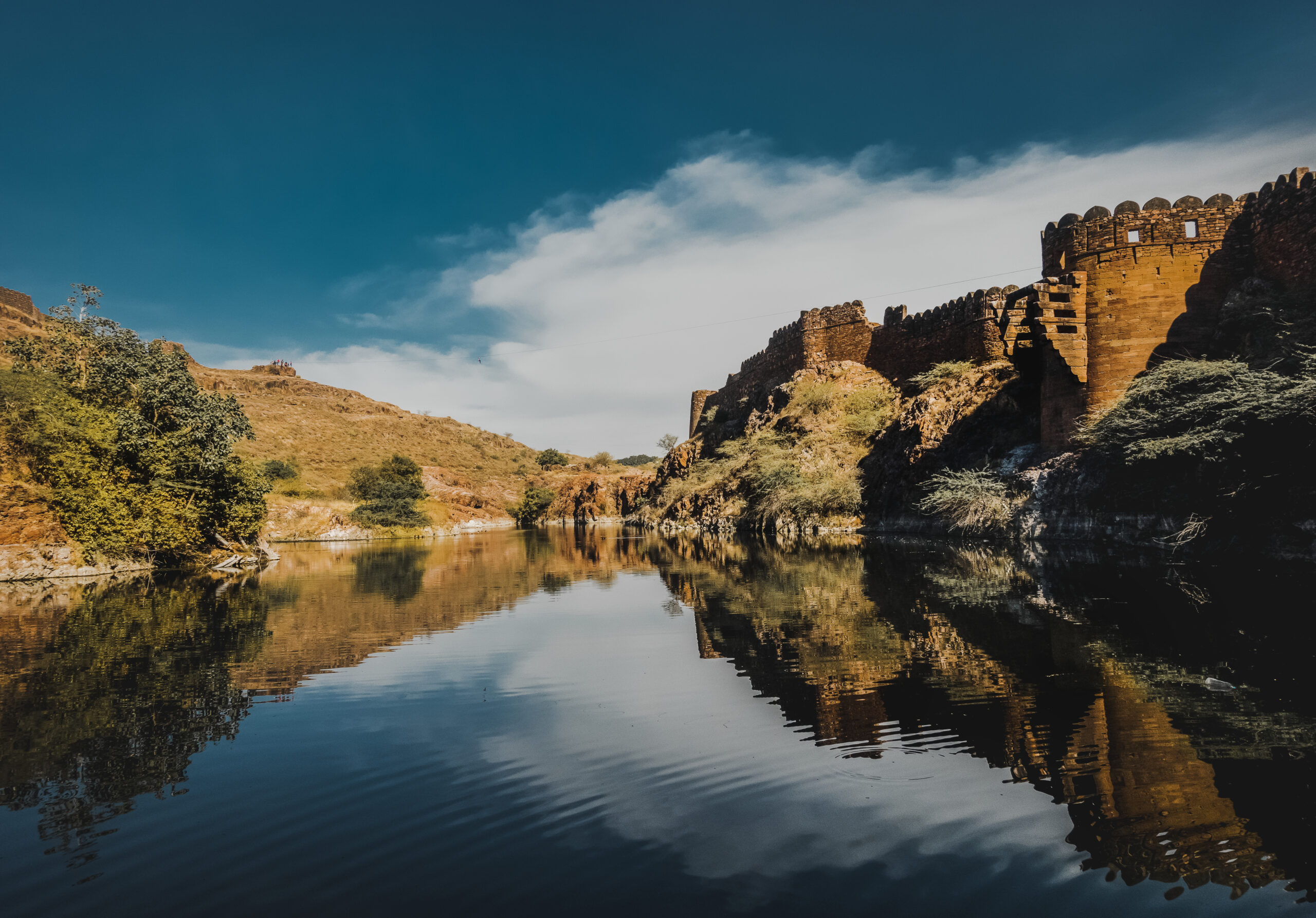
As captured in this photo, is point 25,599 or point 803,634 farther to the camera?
point 25,599

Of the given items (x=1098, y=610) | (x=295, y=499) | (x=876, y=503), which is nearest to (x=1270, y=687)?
(x=1098, y=610)

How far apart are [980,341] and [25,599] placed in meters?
34.3

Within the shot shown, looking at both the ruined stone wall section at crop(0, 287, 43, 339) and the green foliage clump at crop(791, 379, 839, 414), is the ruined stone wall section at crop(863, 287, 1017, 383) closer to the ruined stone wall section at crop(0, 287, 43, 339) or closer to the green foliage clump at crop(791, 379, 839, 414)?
the green foliage clump at crop(791, 379, 839, 414)

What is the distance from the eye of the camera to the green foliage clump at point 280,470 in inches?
2047

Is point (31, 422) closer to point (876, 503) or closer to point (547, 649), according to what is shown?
point (547, 649)

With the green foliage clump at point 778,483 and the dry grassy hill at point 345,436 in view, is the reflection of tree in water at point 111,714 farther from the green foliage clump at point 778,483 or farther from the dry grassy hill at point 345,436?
the dry grassy hill at point 345,436

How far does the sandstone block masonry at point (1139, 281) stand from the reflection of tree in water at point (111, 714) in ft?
71.0

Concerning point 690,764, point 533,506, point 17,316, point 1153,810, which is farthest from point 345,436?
point 1153,810

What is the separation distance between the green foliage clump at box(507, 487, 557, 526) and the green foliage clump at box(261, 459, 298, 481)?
23749 millimetres

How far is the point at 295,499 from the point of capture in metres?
48.2

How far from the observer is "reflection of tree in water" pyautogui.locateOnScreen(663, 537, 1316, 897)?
3.41 meters

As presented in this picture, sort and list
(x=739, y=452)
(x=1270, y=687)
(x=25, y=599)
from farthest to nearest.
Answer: (x=739, y=452) → (x=25, y=599) → (x=1270, y=687)

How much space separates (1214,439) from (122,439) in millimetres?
29801

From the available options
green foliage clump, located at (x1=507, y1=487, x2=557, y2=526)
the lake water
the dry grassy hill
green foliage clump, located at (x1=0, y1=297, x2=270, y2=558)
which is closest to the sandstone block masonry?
the lake water
